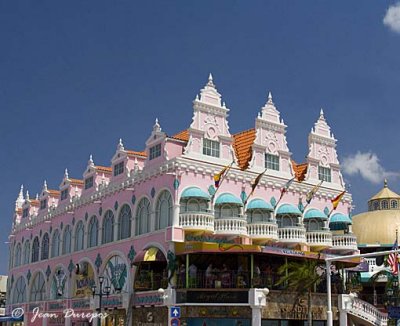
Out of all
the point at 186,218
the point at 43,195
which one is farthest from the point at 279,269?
the point at 43,195

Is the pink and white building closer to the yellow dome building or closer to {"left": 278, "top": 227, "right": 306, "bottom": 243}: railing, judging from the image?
{"left": 278, "top": 227, "right": 306, "bottom": 243}: railing

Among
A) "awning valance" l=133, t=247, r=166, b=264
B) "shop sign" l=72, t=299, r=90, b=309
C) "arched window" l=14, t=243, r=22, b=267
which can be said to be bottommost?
"shop sign" l=72, t=299, r=90, b=309

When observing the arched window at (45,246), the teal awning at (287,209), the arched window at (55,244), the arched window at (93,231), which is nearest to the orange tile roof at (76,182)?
the arched window at (55,244)

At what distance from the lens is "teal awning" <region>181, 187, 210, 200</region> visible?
1746 inches

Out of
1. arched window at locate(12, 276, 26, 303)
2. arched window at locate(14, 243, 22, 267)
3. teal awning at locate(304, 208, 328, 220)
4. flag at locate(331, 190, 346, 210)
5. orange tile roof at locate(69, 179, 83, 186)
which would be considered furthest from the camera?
arched window at locate(14, 243, 22, 267)

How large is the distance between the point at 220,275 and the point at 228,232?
2974mm

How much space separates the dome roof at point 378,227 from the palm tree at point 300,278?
27.8 meters

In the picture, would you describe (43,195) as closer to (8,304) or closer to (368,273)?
(8,304)

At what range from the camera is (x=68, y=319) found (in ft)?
182

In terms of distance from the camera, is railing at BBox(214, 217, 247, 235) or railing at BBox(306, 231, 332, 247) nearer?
railing at BBox(214, 217, 247, 235)

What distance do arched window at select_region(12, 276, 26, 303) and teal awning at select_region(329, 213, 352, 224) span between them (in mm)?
31361

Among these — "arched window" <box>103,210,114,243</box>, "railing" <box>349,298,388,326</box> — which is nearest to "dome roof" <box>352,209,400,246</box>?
"railing" <box>349,298,388,326</box>

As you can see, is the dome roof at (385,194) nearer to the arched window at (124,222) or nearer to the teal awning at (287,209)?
the teal awning at (287,209)

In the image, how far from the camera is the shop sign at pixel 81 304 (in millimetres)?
52859
